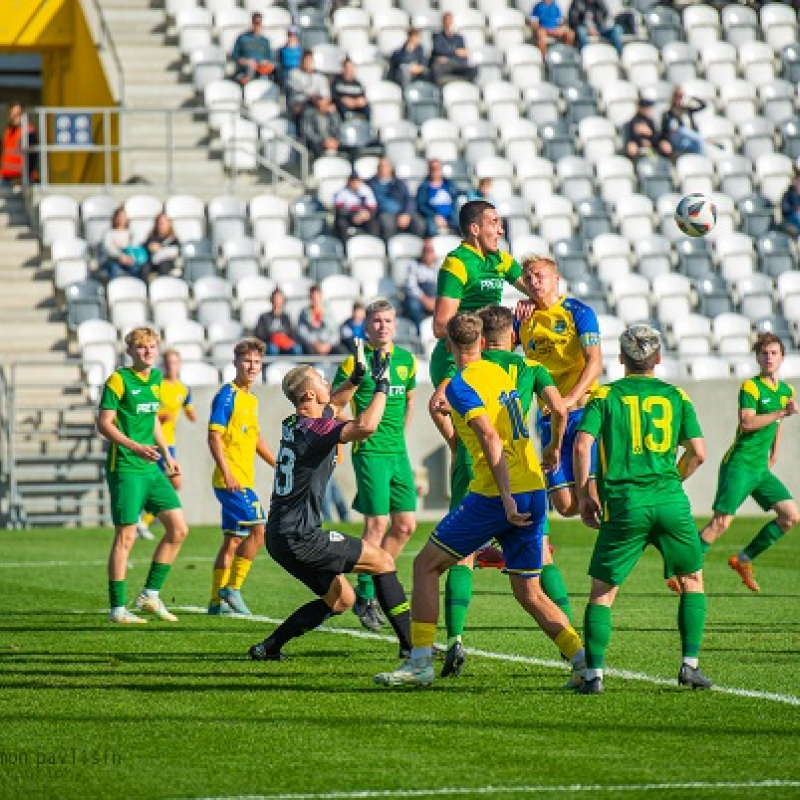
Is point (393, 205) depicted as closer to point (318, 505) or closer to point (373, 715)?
point (318, 505)

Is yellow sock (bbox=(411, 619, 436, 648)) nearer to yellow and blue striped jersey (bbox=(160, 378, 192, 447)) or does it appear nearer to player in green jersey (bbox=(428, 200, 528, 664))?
player in green jersey (bbox=(428, 200, 528, 664))

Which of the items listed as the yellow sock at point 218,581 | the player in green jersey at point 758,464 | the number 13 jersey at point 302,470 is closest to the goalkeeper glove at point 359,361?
the number 13 jersey at point 302,470

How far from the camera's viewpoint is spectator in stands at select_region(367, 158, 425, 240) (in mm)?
26453

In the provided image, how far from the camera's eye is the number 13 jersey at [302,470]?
31.4ft

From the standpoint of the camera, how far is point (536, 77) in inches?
1208

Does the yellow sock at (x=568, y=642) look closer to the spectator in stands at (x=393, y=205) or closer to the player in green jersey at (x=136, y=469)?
the player in green jersey at (x=136, y=469)

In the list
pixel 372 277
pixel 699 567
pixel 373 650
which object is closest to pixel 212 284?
pixel 372 277

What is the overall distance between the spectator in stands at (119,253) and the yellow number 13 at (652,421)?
16.8 m

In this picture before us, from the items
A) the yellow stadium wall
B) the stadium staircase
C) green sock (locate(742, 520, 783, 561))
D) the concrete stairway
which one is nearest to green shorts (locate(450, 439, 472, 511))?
green sock (locate(742, 520, 783, 561))

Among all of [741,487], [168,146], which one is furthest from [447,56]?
[741,487]

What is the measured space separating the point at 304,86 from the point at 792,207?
7.74 meters

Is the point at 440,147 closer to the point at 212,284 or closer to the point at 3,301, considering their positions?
the point at 212,284

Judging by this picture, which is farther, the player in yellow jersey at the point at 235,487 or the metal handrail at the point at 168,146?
the metal handrail at the point at 168,146

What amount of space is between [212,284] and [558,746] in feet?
59.7
